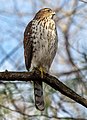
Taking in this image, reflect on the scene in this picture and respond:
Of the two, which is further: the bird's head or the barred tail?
the bird's head

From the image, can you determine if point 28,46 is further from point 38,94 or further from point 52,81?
point 52,81

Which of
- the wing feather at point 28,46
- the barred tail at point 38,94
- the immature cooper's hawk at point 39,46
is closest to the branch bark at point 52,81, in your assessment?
the barred tail at point 38,94

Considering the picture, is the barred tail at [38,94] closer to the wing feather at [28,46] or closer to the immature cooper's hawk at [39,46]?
the immature cooper's hawk at [39,46]

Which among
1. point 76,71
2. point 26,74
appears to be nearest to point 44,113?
point 76,71

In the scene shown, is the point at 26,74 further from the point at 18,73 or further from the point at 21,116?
the point at 21,116

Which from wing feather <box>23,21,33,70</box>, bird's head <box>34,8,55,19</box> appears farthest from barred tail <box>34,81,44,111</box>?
bird's head <box>34,8,55,19</box>

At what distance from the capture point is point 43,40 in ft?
11.2

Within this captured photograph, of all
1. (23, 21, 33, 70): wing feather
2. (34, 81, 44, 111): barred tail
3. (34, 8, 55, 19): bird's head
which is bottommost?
(34, 81, 44, 111): barred tail

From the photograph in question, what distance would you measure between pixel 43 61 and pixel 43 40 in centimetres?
17

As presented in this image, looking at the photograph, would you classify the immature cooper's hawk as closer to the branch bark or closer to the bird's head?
the bird's head

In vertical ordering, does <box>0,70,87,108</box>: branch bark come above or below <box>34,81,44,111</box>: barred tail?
above

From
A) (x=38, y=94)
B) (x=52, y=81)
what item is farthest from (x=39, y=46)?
(x=52, y=81)

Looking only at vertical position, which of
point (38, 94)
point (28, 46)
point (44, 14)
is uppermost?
point (44, 14)

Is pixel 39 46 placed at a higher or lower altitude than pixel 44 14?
lower
